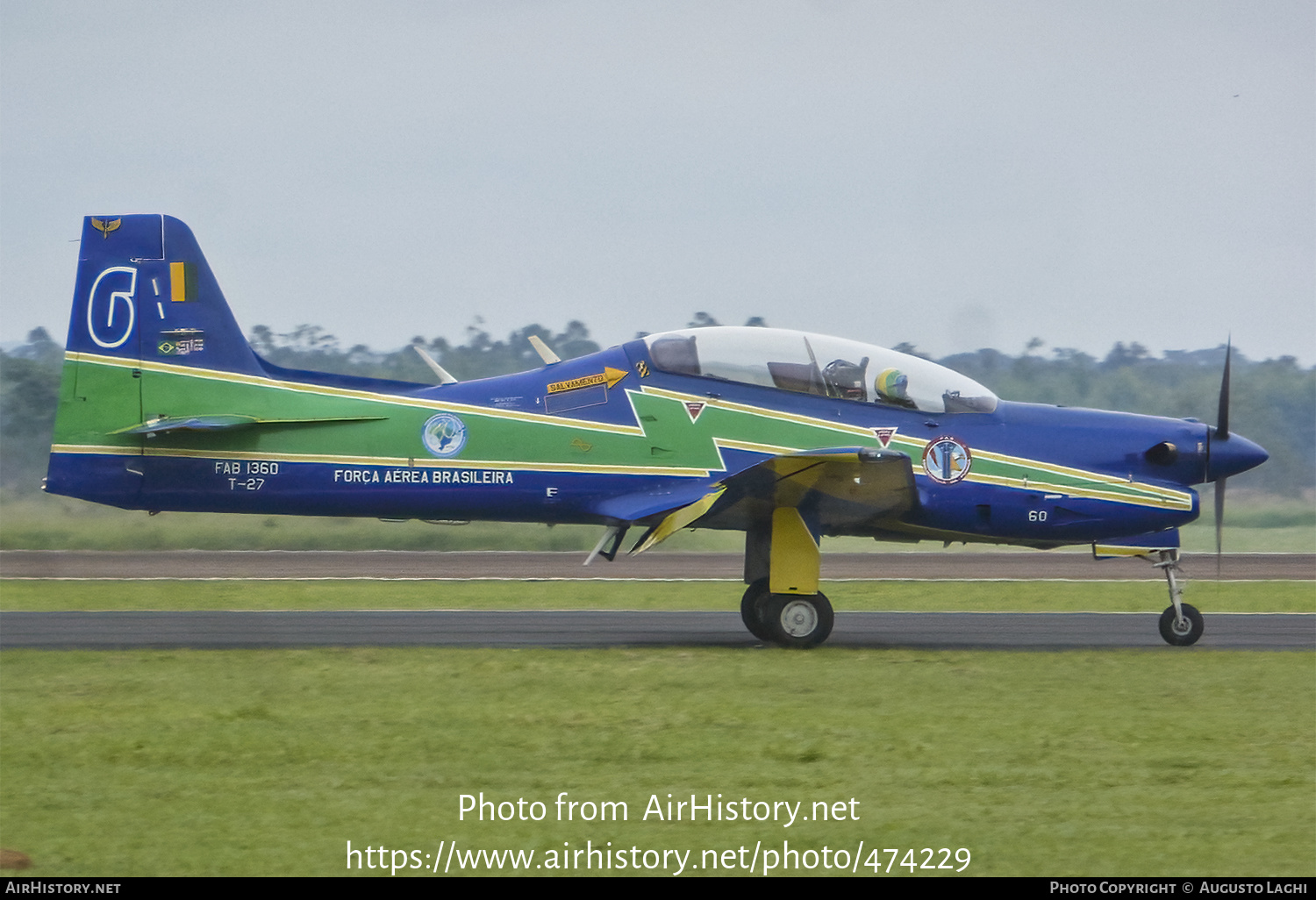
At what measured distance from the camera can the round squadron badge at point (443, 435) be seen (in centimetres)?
1213

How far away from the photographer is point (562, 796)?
6.29 meters

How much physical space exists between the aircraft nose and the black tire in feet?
14.8

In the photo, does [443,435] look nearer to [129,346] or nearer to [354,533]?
[129,346]

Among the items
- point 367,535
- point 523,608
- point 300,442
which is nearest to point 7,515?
point 367,535

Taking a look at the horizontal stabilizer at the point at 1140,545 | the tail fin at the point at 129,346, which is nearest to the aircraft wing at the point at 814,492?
the horizontal stabilizer at the point at 1140,545

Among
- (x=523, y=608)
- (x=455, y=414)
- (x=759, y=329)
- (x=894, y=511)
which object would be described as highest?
(x=759, y=329)

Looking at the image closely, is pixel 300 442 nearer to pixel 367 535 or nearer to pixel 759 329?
pixel 759 329

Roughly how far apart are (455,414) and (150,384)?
2.88 m

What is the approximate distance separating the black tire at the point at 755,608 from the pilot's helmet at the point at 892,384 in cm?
214

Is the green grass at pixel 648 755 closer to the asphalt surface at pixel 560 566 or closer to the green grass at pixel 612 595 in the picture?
the green grass at pixel 612 595

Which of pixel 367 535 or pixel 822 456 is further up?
pixel 822 456

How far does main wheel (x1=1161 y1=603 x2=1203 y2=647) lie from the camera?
40.3ft

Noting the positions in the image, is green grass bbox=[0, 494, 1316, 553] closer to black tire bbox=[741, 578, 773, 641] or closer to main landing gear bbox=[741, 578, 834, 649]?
black tire bbox=[741, 578, 773, 641]

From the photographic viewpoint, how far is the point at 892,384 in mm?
12242
